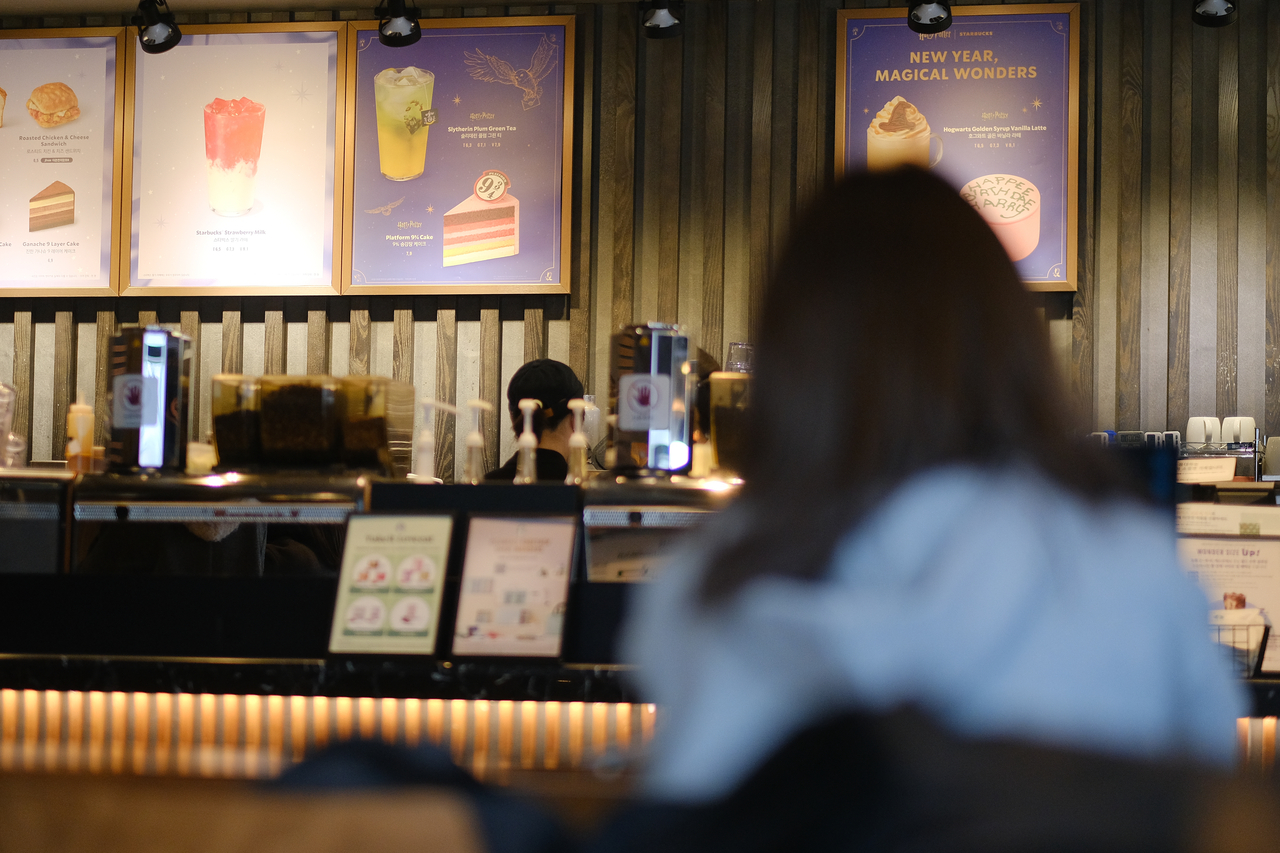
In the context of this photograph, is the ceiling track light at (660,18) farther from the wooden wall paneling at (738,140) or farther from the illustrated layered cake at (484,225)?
the illustrated layered cake at (484,225)

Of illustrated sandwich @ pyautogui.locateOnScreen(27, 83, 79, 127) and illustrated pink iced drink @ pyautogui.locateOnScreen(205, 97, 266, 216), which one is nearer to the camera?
illustrated pink iced drink @ pyautogui.locateOnScreen(205, 97, 266, 216)

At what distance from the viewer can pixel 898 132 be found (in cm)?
395

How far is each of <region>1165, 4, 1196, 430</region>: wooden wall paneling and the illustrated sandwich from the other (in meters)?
4.16

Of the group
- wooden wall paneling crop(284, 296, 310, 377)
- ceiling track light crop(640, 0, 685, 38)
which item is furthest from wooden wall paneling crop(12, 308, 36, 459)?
ceiling track light crop(640, 0, 685, 38)

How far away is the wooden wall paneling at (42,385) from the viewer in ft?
14.2

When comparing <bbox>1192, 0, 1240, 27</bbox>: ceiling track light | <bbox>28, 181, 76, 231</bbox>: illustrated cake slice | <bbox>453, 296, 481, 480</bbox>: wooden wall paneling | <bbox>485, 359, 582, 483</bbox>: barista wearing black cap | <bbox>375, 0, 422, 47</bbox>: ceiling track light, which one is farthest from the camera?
<bbox>28, 181, 76, 231</bbox>: illustrated cake slice

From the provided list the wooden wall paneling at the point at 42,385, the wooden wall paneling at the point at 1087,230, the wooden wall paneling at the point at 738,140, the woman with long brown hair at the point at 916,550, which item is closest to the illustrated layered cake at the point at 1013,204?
the wooden wall paneling at the point at 1087,230

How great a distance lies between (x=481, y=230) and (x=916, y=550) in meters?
3.54

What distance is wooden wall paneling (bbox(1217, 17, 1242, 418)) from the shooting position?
388 cm

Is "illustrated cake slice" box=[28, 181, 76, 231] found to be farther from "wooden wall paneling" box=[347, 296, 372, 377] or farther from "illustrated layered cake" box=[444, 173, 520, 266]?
"illustrated layered cake" box=[444, 173, 520, 266]

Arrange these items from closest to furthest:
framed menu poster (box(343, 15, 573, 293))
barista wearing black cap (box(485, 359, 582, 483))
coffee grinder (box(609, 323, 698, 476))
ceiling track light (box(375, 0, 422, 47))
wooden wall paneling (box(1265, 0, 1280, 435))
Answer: coffee grinder (box(609, 323, 698, 476))
barista wearing black cap (box(485, 359, 582, 483))
ceiling track light (box(375, 0, 422, 47))
wooden wall paneling (box(1265, 0, 1280, 435))
framed menu poster (box(343, 15, 573, 293))

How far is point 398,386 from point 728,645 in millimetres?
1285

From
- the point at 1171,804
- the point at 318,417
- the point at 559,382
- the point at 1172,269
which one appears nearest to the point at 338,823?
the point at 1171,804

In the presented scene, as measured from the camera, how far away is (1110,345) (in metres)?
3.91
